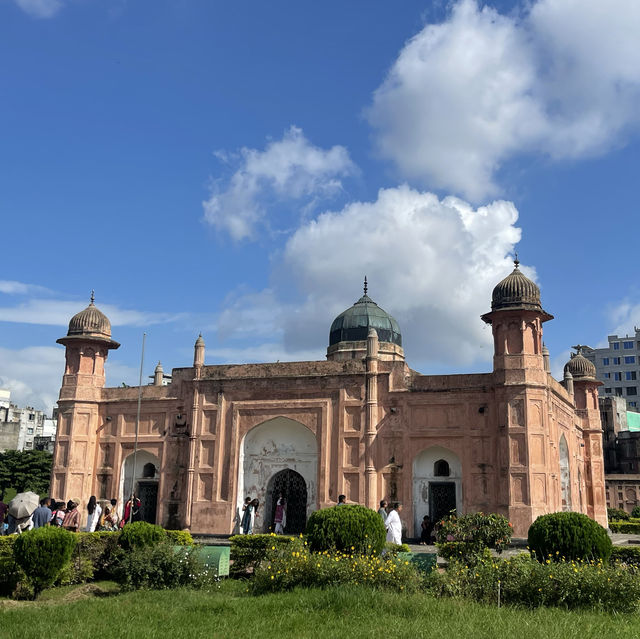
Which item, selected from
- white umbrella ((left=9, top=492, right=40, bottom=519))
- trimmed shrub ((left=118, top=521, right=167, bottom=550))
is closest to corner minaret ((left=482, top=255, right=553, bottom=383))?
trimmed shrub ((left=118, top=521, right=167, bottom=550))

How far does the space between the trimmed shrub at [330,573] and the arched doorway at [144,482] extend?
16.0 m

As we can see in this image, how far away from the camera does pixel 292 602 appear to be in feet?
35.2

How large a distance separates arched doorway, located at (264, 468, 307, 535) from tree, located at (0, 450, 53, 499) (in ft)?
80.0

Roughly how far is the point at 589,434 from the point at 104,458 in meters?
21.3

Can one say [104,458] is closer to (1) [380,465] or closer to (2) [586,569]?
(1) [380,465]

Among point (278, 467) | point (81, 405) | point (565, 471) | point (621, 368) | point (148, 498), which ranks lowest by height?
point (148, 498)

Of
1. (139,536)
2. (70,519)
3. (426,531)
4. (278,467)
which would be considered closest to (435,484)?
(426,531)

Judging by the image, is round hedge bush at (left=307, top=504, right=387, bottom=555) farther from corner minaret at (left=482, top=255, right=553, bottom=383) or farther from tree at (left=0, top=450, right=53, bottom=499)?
tree at (left=0, top=450, right=53, bottom=499)

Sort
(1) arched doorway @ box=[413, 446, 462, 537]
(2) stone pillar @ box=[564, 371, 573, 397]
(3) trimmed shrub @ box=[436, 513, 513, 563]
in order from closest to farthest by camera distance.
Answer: (3) trimmed shrub @ box=[436, 513, 513, 563] → (1) arched doorway @ box=[413, 446, 462, 537] → (2) stone pillar @ box=[564, 371, 573, 397]

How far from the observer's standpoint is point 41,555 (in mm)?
12672

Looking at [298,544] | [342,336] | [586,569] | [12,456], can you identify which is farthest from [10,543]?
[12,456]

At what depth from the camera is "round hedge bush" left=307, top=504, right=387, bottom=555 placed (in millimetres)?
14516

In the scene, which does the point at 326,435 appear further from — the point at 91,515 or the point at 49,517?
the point at 49,517

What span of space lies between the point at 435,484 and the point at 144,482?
1105 centimetres
